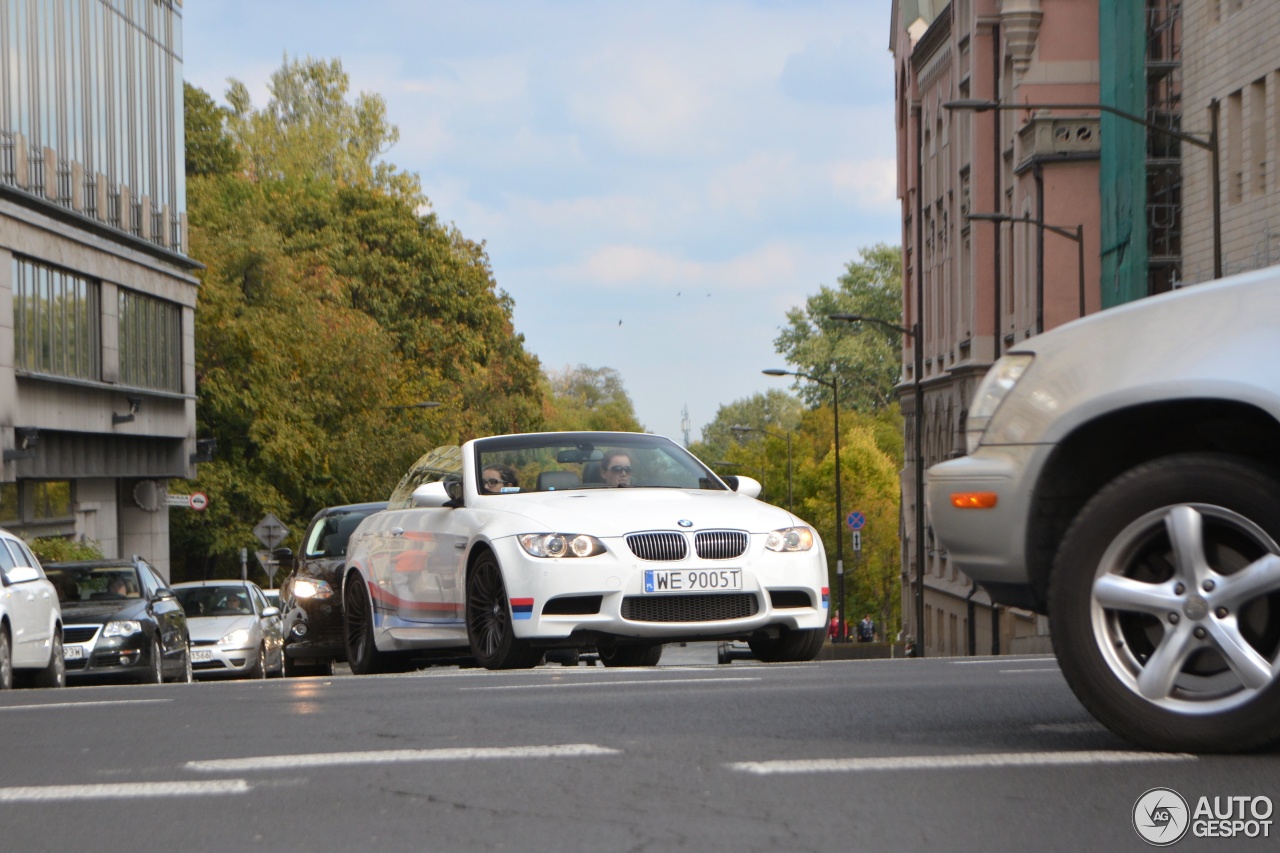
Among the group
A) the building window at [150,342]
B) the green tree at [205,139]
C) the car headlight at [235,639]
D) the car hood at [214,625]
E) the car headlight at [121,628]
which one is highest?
the green tree at [205,139]

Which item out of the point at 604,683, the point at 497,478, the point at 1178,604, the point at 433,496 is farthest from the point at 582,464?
the point at 1178,604

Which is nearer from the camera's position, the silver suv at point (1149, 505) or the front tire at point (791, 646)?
the silver suv at point (1149, 505)

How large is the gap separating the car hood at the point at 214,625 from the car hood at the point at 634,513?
14.6 m

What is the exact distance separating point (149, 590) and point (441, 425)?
39.2 meters

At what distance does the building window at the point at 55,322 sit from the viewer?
36062 millimetres

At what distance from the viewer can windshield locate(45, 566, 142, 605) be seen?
2055cm

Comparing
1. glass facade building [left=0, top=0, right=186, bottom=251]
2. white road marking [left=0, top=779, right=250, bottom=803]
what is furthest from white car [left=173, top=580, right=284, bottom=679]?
white road marking [left=0, top=779, right=250, bottom=803]

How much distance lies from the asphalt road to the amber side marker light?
75cm

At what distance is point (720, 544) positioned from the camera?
35.3ft

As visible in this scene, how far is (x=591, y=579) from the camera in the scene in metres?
10.5

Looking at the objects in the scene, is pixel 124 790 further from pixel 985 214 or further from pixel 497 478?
pixel 985 214

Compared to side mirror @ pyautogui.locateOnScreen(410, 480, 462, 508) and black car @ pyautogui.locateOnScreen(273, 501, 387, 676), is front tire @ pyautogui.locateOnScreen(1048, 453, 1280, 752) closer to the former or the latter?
side mirror @ pyautogui.locateOnScreen(410, 480, 462, 508)

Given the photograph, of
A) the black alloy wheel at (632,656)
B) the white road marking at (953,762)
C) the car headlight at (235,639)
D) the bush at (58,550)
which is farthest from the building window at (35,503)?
the white road marking at (953,762)

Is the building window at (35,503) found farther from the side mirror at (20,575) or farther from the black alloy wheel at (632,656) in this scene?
the black alloy wheel at (632,656)
